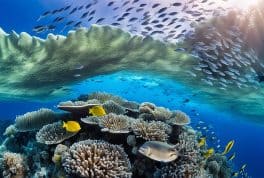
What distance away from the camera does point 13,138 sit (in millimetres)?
8320

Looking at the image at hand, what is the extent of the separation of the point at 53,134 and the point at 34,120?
4.08 ft

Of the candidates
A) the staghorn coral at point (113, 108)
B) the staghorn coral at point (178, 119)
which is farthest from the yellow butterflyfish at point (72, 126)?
the staghorn coral at point (178, 119)

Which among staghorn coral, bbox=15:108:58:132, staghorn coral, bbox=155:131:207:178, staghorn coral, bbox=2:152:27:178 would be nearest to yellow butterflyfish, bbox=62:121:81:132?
staghorn coral, bbox=2:152:27:178

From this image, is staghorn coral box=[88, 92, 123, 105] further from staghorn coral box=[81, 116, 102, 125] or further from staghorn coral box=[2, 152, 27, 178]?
staghorn coral box=[2, 152, 27, 178]

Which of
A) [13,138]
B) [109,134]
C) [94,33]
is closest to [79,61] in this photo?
[94,33]

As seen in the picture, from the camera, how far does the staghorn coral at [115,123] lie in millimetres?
6707

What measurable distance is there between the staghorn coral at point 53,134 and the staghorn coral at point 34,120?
0.74m

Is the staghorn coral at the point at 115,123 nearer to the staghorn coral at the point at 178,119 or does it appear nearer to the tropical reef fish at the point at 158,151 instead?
the staghorn coral at the point at 178,119

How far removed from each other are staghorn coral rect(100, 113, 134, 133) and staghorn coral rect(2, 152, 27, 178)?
205 cm

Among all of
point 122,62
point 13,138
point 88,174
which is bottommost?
point 88,174

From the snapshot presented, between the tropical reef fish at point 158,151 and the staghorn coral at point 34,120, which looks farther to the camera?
the staghorn coral at point 34,120

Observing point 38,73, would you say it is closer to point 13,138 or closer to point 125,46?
point 125,46

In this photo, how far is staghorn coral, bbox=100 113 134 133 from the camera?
264 inches

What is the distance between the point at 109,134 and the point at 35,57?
630 centimetres
